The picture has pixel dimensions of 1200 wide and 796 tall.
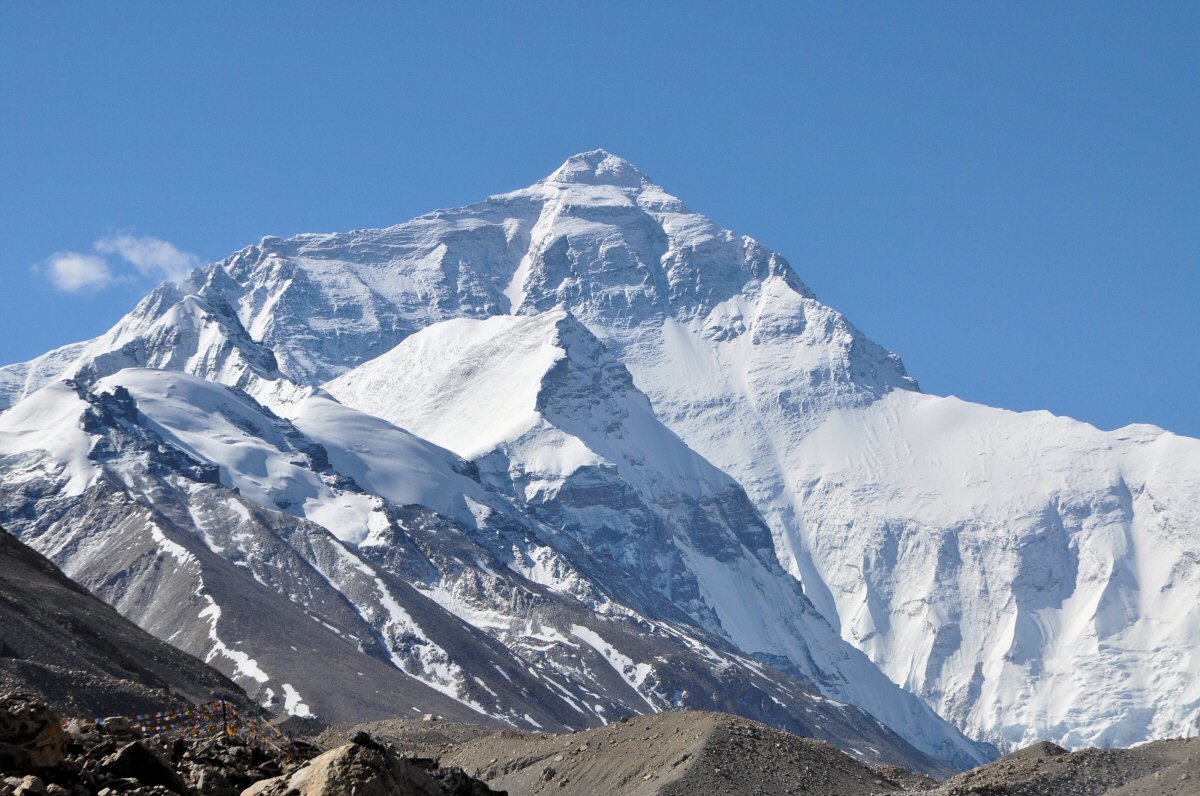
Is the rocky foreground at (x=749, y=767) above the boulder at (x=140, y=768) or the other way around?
above

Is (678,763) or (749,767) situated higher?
(749,767)

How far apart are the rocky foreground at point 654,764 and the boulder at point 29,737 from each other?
1.81 m

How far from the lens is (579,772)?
88.3 m

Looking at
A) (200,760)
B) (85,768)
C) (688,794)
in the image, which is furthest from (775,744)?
(85,768)

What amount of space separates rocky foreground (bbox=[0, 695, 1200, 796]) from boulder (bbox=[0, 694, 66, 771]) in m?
1.81

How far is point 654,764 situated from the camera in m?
85.1

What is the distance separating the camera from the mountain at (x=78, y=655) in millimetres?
118625

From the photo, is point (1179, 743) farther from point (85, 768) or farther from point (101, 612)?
point (101, 612)

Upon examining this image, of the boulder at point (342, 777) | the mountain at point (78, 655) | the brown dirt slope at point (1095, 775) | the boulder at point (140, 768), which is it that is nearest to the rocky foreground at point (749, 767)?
the brown dirt slope at point (1095, 775)

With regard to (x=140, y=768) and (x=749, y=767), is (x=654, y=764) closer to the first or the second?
(x=749, y=767)

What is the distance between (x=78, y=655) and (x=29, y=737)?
105 metres

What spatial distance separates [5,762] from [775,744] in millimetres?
52156

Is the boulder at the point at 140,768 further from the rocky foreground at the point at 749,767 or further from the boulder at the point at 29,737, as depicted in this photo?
the rocky foreground at the point at 749,767

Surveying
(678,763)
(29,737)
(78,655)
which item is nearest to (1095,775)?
(678,763)
